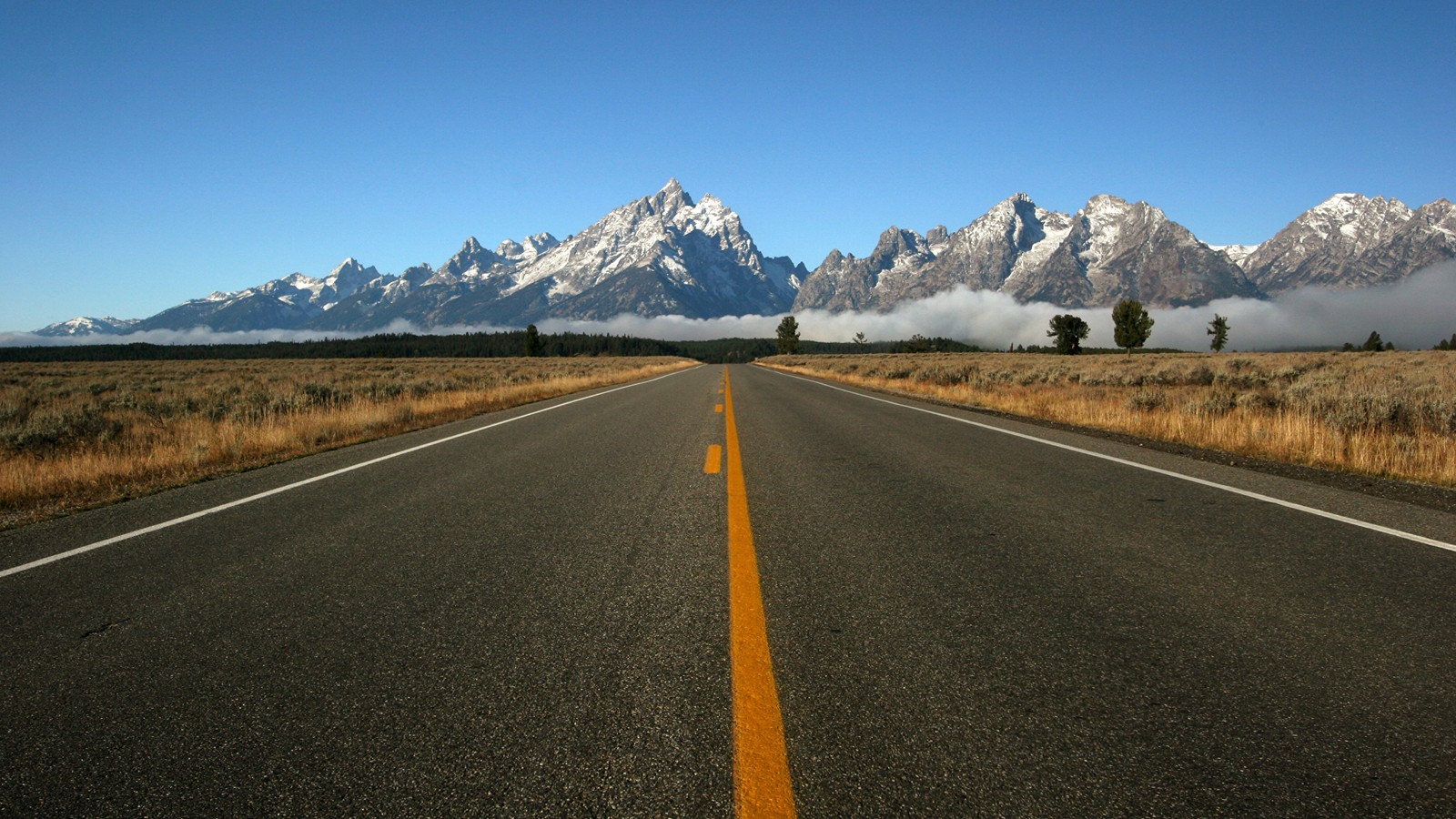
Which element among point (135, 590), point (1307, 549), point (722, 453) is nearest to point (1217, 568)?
point (1307, 549)

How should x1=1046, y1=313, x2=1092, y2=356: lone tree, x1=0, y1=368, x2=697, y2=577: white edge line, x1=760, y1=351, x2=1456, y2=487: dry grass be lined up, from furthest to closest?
x1=1046, y1=313, x2=1092, y2=356: lone tree, x1=760, y1=351, x2=1456, y2=487: dry grass, x1=0, y1=368, x2=697, y2=577: white edge line

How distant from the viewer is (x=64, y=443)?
409 inches

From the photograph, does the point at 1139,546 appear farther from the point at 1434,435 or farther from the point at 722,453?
the point at 1434,435

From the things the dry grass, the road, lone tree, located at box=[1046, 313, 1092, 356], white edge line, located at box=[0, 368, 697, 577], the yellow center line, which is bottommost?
white edge line, located at box=[0, 368, 697, 577]

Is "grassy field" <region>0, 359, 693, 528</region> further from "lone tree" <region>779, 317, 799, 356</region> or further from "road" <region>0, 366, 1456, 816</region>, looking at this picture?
"lone tree" <region>779, 317, 799, 356</region>

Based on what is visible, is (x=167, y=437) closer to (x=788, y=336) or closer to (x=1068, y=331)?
(x=1068, y=331)

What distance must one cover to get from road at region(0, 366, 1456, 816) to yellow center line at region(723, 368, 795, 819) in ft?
0.06

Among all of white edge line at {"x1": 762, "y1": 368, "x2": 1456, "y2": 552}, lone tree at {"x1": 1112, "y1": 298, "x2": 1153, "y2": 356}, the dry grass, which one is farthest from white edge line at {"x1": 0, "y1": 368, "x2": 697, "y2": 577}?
lone tree at {"x1": 1112, "y1": 298, "x2": 1153, "y2": 356}

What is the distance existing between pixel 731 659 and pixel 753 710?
16.2 inches

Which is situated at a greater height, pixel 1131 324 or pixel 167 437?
pixel 1131 324

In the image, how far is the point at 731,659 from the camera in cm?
275

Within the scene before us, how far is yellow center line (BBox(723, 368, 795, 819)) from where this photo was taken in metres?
1.90

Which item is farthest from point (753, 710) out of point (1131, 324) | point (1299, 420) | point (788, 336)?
point (788, 336)

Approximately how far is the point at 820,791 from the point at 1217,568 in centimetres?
339
